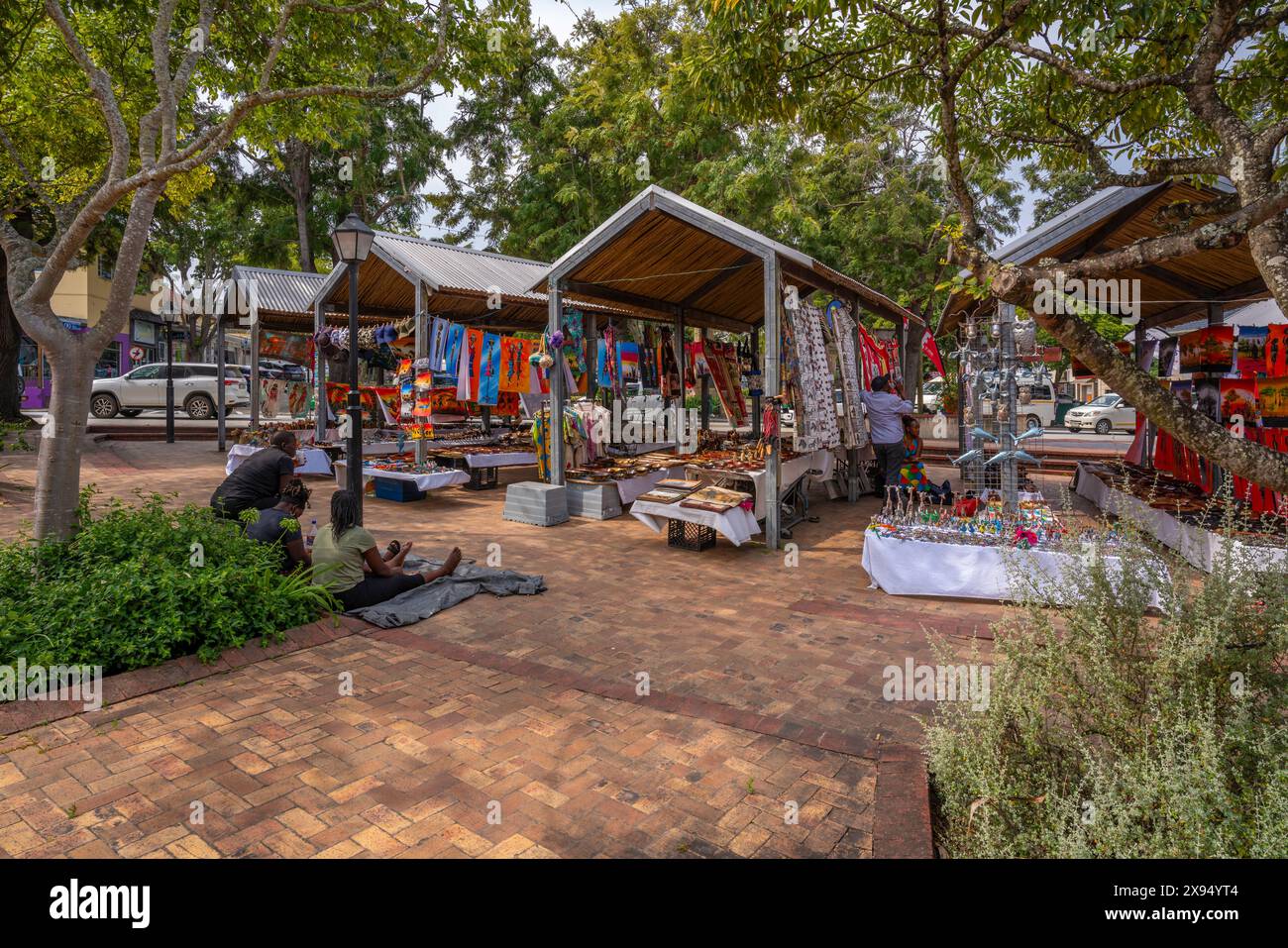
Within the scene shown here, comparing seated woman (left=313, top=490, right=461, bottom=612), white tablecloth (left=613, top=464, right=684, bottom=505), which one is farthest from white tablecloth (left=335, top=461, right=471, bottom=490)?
seated woman (left=313, top=490, right=461, bottom=612)

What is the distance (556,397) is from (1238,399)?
8028 mm

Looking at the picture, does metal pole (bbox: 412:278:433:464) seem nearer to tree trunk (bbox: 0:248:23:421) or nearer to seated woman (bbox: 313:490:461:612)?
seated woman (bbox: 313:490:461:612)

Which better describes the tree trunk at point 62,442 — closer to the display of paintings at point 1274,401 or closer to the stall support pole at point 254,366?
the stall support pole at point 254,366

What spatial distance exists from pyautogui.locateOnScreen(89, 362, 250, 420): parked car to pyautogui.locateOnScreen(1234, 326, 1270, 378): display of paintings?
82.9 feet

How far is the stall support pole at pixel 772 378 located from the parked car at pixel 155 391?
826 inches

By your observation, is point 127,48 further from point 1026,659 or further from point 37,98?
point 1026,659

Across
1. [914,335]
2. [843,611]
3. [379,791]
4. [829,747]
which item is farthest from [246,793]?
[914,335]

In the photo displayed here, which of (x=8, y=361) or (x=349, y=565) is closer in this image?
(x=349, y=565)

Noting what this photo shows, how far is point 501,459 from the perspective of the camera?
13.4 metres

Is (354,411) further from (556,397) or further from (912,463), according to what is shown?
(912,463)

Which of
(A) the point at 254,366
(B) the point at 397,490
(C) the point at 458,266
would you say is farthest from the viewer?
(A) the point at 254,366

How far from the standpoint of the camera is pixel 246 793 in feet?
11.3

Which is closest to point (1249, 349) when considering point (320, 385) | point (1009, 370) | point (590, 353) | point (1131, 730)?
point (1009, 370)
